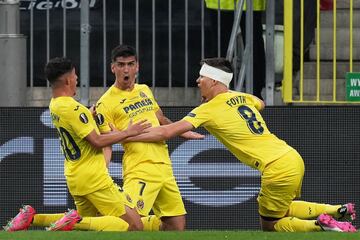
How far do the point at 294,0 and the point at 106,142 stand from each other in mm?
4063

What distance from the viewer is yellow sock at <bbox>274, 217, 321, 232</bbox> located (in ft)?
42.2

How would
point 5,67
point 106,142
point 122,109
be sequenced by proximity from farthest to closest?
point 5,67 < point 122,109 < point 106,142

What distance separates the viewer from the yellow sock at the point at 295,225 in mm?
12852

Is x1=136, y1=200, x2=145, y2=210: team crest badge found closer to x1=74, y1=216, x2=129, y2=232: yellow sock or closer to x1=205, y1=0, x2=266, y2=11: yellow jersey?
x1=74, y1=216, x2=129, y2=232: yellow sock

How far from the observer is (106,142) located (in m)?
12.7

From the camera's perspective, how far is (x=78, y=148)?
12.8 metres

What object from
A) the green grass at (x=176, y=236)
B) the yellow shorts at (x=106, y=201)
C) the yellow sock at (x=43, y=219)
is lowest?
the yellow sock at (x=43, y=219)

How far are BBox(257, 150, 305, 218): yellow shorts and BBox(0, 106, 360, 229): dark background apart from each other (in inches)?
96.9

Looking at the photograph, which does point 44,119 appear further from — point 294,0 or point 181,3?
point 294,0

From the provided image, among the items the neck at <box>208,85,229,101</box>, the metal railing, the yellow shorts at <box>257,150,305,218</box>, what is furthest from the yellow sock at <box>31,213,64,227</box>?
the metal railing

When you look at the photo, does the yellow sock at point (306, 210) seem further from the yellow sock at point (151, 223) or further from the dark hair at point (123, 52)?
the dark hair at point (123, 52)

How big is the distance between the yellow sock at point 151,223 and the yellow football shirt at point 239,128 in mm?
1207

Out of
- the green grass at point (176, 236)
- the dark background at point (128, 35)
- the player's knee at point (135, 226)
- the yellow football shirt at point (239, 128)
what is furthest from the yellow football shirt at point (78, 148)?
the dark background at point (128, 35)

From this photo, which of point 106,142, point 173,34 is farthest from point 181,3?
point 106,142
